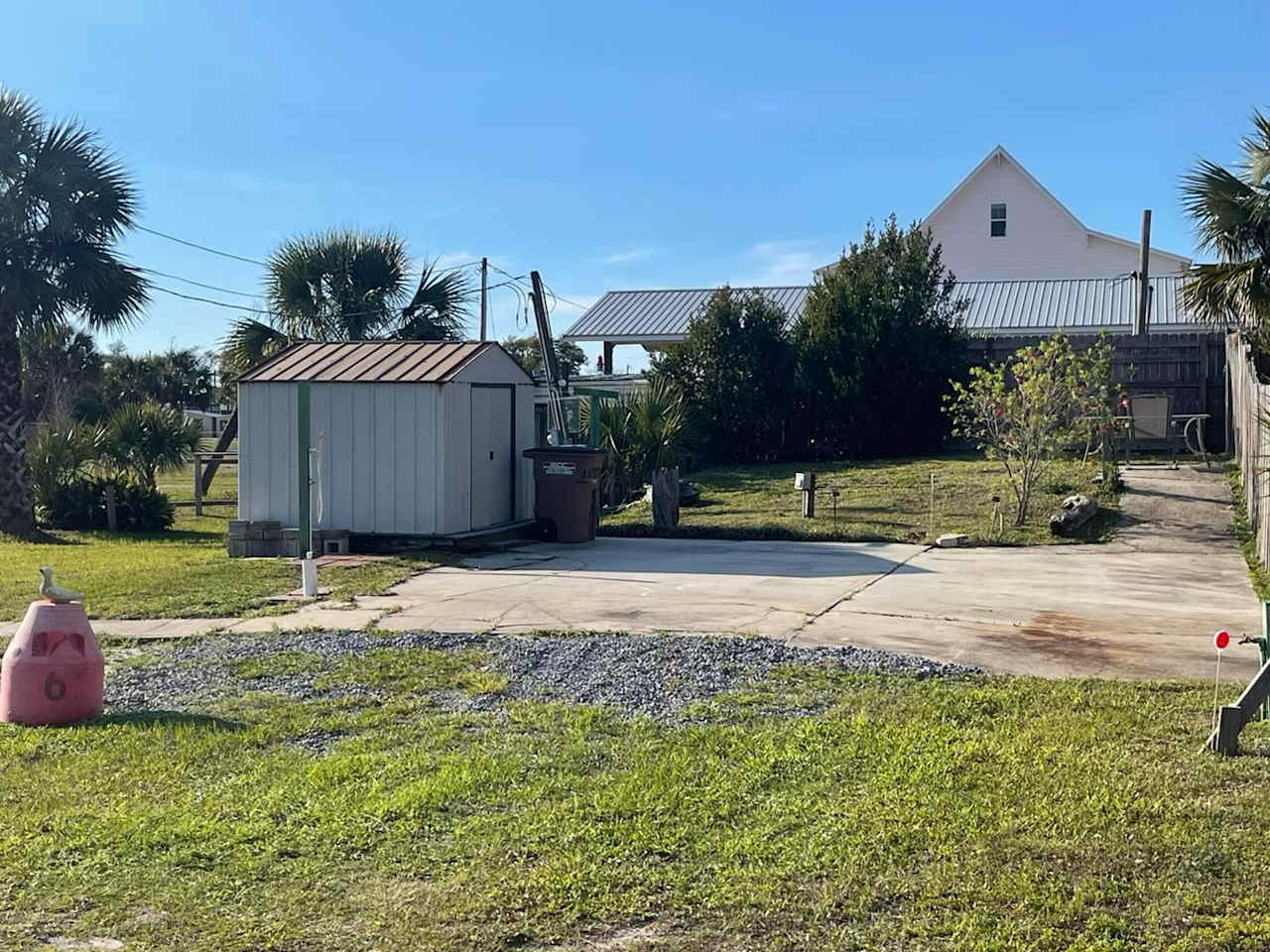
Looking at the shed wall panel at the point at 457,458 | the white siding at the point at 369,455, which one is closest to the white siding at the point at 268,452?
the white siding at the point at 369,455

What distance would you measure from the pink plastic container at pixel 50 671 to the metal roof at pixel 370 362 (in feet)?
24.1

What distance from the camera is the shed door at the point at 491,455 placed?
14219 mm

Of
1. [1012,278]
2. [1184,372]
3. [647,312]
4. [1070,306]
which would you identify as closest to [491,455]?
[1184,372]

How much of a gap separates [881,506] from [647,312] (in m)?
17.9

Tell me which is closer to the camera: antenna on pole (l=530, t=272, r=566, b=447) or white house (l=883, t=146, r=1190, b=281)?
antenna on pole (l=530, t=272, r=566, b=447)

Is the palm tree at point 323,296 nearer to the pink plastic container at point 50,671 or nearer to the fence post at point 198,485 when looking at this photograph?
the fence post at point 198,485

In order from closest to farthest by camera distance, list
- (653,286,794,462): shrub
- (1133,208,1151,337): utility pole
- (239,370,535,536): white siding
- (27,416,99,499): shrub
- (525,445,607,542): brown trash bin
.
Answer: (239,370,535,536): white siding < (525,445,607,542): brown trash bin < (27,416,99,499): shrub < (653,286,794,462): shrub < (1133,208,1151,337): utility pole

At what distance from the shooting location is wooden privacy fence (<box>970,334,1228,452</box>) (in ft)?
71.1

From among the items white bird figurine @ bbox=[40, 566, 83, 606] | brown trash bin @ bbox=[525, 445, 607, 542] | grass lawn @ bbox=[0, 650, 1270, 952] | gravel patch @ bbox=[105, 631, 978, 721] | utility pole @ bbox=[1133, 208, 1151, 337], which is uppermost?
utility pole @ bbox=[1133, 208, 1151, 337]

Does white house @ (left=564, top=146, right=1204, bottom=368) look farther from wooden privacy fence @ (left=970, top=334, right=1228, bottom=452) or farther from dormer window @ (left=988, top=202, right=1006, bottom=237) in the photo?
wooden privacy fence @ (left=970, top=334, right=1228, bottom=452)

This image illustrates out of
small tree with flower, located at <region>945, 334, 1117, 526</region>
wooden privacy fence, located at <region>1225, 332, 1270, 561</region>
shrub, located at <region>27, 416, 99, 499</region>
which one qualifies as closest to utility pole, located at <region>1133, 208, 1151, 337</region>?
wooden privacy fence, located at <region>1225, 332, 1270, 561</region>

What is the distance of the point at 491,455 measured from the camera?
48.0ft

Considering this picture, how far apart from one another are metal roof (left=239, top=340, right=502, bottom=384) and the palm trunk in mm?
5141

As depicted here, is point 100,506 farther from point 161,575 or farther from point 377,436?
point 161,575
